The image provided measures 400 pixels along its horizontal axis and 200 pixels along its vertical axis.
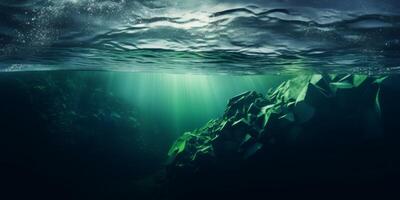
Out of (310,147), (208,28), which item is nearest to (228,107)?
(310,147)

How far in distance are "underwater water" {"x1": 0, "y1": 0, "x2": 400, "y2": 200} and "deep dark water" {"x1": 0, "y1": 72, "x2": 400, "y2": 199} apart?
7cm

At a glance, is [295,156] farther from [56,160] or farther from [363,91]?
[56,160]

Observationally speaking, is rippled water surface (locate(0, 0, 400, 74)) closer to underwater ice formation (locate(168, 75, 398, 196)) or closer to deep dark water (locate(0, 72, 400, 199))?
underwater ice formation (locate(168, 75, 398, 196))

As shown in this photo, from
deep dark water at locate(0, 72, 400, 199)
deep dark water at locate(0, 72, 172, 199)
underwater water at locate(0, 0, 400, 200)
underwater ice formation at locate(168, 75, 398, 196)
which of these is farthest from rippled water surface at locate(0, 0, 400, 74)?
deep dark water at locate(0, 72, 172, 199)

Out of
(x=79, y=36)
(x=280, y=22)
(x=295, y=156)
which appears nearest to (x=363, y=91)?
(x=295, y=156)

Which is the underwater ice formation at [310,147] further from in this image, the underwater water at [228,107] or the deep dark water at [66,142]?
the deep dark water at [66,142]

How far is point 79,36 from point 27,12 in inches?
125

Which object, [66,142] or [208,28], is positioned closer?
[208,28]

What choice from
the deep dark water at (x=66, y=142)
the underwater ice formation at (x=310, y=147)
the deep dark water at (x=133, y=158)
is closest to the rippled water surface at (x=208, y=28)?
the underwater ice formation at (x=310, y=147)

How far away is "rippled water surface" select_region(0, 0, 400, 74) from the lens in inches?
266

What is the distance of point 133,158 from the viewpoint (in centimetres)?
2727

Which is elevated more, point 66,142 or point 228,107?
point 228,107

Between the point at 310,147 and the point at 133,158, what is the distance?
18469mm

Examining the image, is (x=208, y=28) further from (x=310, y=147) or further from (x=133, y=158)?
(x=133, y=158)
